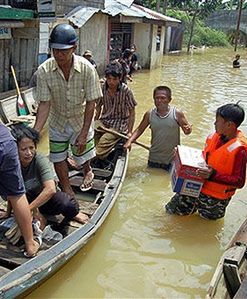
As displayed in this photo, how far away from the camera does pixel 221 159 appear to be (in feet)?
13.9

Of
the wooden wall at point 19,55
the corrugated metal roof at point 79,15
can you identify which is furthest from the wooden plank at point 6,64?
the corrugated metal roof at point 79,15

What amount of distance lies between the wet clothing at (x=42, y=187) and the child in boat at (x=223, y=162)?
1.38 meters

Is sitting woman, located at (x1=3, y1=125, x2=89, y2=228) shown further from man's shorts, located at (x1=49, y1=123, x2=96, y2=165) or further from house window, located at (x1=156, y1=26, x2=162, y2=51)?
house window, located at (x1=156, y1=26, x2=162, y2=51)

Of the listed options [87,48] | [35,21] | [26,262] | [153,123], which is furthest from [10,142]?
[87,48]

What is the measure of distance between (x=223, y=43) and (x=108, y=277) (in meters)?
39.7

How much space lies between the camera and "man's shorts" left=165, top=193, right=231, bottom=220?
178 inches

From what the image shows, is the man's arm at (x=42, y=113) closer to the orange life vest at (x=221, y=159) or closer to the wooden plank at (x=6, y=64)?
the orange life vest at (x=221, y=159)

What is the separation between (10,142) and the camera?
2836 millimetres

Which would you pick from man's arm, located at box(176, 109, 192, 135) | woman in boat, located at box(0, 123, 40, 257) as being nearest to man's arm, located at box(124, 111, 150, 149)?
man's arm, located at box(176, 109, 192, 135)

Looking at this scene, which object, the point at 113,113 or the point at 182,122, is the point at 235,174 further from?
the point at 113,113

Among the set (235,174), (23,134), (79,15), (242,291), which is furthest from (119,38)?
(242,291)

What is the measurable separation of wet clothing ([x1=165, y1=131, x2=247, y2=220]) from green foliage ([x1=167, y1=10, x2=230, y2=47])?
32.7 m

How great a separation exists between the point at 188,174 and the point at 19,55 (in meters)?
7.27

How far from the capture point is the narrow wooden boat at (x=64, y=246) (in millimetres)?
3023
